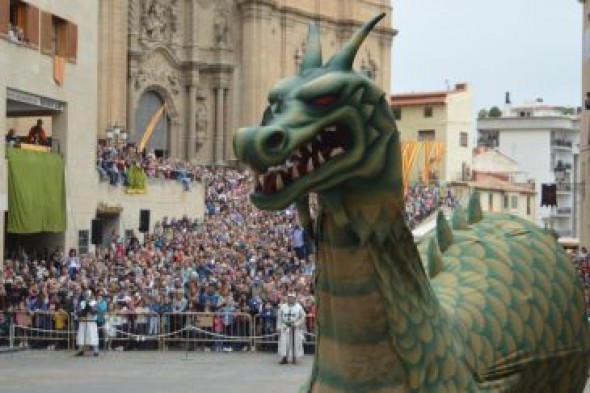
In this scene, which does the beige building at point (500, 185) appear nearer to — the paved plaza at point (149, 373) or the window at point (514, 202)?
the window at point (514, 202)

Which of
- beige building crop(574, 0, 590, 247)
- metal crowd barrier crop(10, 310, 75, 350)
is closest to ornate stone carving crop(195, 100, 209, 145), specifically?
beige building crop(574, 0, 590, 247)

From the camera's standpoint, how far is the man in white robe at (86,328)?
21688mm

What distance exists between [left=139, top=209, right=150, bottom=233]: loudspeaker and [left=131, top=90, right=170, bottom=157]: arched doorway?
58.5 ft

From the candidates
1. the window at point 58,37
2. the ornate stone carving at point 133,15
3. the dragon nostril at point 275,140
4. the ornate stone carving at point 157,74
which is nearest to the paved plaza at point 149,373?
the window at point 58,37

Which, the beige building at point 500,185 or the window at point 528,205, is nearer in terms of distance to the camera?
the beige building at point 500,185

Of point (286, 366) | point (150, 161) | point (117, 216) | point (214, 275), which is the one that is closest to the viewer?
point (286, 366)

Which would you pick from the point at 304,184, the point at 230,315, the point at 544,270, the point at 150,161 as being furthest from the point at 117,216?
the point at 304,184

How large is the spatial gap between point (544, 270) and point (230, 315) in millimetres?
14833

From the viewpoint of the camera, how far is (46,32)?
93.1 ft

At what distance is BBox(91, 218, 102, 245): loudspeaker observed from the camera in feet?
97.9

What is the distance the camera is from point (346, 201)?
5445 mm

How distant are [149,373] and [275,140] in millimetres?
14422

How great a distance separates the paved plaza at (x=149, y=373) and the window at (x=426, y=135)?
182 ft

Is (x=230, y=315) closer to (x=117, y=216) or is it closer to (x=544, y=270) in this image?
(x=117, y=216)
